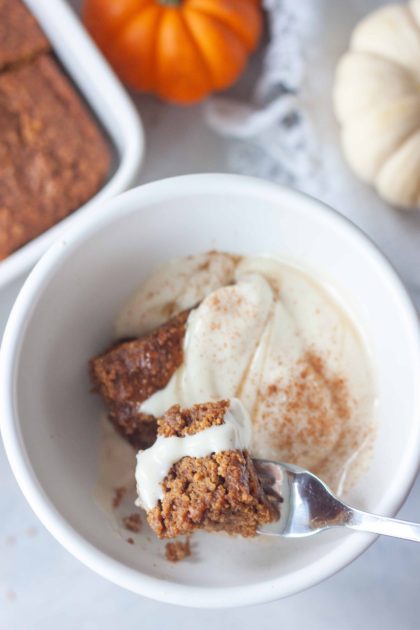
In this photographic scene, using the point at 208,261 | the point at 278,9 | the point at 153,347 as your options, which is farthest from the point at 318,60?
the point at 153,347

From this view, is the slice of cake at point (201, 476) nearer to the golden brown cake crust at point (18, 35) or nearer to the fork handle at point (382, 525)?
the fork handle at point (382, 525)

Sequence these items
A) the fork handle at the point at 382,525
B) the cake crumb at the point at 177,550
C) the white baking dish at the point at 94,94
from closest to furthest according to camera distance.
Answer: the fork handle at the point at 382,525, the cake crumb at the point at 177,550, the white baking dish at the point at 94,94

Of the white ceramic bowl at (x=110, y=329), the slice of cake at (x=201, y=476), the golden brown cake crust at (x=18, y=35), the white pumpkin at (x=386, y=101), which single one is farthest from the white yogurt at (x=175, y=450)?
the golden brown cake crust at (x=18, y=35)

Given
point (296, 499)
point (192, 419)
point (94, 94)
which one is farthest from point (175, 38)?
point (296, 499)

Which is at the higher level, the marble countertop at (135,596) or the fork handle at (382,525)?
the fork handle at (382,525)

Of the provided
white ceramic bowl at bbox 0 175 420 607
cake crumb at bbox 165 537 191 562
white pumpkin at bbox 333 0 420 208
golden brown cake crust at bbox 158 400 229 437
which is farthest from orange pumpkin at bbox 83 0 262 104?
cake crumb at bbox 165 537 191 562

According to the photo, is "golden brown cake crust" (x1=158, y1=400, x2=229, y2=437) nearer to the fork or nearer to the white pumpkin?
the fork
